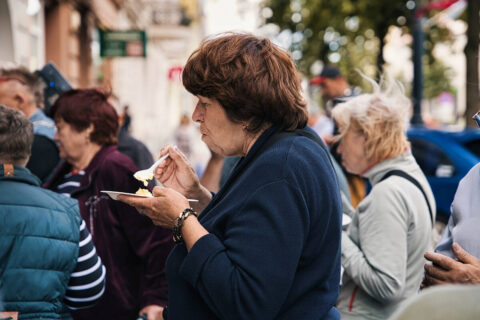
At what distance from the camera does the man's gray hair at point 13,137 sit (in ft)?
7.77

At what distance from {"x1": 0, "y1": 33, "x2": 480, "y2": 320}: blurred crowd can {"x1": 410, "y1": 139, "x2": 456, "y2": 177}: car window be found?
13.8 feet

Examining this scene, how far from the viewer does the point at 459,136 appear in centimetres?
737

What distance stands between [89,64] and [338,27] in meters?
6.85

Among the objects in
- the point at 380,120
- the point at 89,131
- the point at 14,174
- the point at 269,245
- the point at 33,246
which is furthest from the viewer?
the point at 89,131

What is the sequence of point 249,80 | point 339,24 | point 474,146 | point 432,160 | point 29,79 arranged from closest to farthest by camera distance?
point 249,80 → point 29,79 → point 474,146 → point 432,160 → point 339,24

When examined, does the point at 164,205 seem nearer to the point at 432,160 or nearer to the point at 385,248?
the point at 385,248

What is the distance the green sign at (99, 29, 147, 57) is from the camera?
36.9ft

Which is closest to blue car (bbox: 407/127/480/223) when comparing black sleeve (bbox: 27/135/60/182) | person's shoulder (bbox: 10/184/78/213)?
black sleeve (bbox: 27/135/60/182)

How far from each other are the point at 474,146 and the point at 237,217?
627cm

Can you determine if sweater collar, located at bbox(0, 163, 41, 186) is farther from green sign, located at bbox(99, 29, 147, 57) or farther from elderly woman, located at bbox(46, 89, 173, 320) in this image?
green sign, located at bbox(99, 29, 147, 57)

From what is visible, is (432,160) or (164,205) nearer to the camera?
(164,205)

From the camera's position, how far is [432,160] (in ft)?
24.5

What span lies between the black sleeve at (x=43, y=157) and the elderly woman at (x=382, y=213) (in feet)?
6.49

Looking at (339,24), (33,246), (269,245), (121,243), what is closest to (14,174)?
(33,246)
